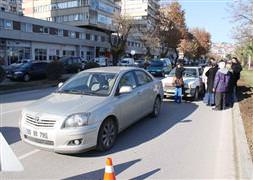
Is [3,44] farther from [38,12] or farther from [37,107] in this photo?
[37,107]

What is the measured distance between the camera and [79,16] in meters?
66.9

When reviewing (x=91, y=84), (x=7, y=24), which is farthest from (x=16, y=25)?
(x=91, y=84)

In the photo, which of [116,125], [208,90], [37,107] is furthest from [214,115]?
[37,107]

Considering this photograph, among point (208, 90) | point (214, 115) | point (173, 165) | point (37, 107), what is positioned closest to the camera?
point (173, 165)

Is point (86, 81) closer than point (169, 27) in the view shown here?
Yes

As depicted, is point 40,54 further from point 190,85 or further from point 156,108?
point 156,108

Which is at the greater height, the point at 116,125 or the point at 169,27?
the point at 169,27

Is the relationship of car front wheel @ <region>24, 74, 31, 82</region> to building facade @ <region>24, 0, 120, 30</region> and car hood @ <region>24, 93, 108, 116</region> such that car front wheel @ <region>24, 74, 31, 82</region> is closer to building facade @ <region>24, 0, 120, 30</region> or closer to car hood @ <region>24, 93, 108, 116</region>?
car hood @ <region>24, 93, 108, 116</region>

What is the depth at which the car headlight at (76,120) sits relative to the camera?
5.25 meters

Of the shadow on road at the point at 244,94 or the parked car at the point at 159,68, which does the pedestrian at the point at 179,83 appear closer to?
the shadow on road at the point at 244,94

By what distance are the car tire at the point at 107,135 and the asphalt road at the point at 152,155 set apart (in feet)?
0.50

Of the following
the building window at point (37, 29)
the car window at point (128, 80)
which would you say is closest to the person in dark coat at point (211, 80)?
the car window at point (128, 80)

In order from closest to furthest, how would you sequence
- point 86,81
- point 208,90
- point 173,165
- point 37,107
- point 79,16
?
point 173,165
point 37,107
point 86,81
point 208,90
point 79,16

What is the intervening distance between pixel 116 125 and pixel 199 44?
78.4 metres
